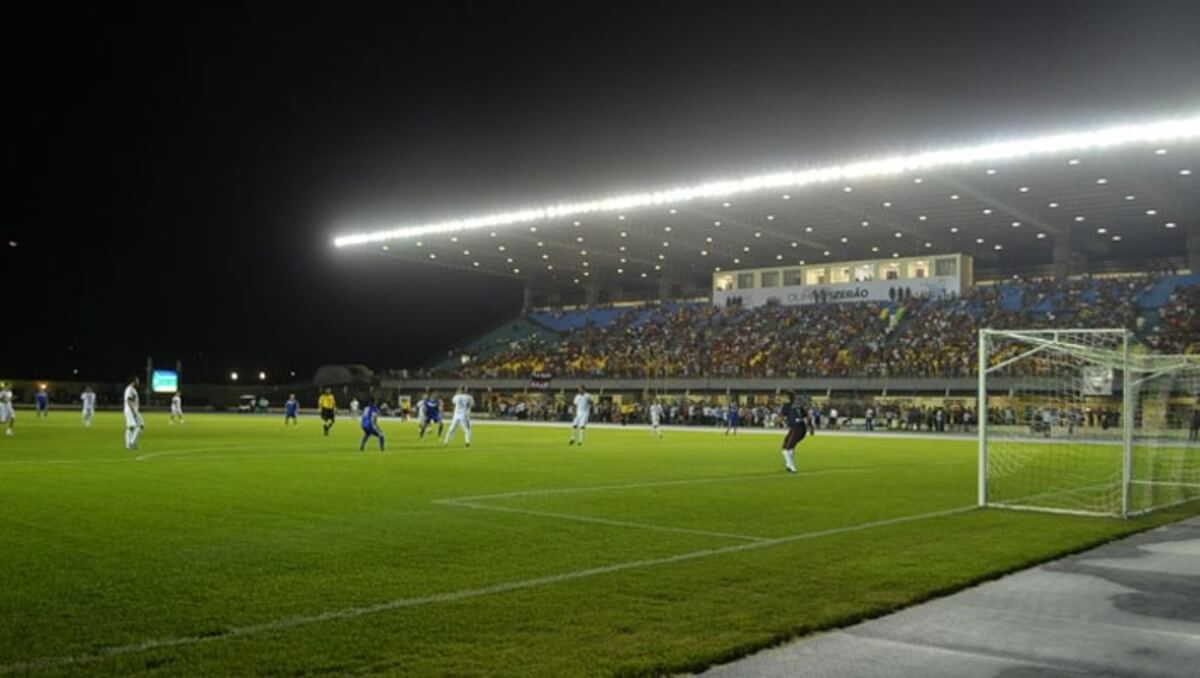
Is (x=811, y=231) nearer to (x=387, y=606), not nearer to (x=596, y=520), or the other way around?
(x=596, y=520)

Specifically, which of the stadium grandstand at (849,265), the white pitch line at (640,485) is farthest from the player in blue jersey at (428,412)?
the stadium grandstand at (849,265)

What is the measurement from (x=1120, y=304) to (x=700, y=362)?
2531 centimetres

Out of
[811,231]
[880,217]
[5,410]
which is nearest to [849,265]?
[811,231]

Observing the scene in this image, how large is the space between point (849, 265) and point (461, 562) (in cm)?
6566

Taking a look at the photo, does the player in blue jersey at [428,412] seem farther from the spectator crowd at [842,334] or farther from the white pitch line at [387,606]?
the spectator crowd at [842,334]

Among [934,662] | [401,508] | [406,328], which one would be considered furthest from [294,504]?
[406,328]

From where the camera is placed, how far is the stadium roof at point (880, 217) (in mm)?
45750

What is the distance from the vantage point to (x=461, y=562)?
947cm

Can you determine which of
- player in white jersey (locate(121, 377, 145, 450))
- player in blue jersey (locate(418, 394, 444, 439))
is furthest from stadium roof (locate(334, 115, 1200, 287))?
player in white jersey (locate(121, 377, 145, 450))

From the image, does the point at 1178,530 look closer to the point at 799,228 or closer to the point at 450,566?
the point at 450,566

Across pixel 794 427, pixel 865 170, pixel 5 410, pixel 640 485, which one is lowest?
pixel 640 485

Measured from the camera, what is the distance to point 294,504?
14.1m

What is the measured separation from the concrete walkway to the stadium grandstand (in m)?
37.8

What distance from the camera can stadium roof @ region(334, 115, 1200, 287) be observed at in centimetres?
4575
